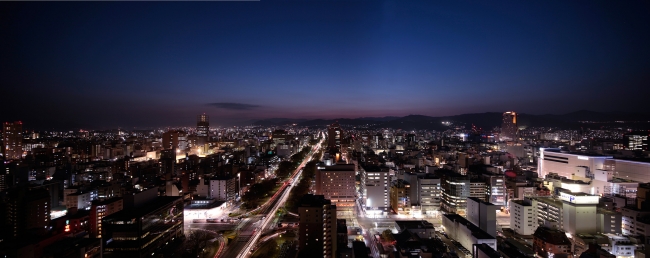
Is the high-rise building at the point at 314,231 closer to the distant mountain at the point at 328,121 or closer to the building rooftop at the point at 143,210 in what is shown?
the building rooftop at the point at 143,210

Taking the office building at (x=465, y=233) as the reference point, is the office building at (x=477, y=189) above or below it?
above

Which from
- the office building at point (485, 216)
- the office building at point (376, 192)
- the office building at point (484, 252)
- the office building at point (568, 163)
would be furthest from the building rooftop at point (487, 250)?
the office building at point (568, 163)

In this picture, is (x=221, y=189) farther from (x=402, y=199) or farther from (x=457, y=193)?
(x=457, y=193)

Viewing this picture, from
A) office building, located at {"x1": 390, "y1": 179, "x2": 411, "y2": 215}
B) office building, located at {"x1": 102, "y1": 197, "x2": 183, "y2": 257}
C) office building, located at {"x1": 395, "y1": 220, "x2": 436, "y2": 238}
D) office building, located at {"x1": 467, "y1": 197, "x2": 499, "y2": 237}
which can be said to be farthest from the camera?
office building, located at {"x1": 390, "y1": 179, "x2": 411, "y2": 215}

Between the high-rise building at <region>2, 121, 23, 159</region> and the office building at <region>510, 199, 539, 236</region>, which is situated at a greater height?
the high-rise building at <region>2, 121, 23, 159</region>

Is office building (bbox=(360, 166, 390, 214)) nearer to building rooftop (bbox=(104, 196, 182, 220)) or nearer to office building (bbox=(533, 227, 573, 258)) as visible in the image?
office building (bbox=(533, 227, 573, 258))

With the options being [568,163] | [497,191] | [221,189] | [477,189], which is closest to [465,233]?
[477,189]

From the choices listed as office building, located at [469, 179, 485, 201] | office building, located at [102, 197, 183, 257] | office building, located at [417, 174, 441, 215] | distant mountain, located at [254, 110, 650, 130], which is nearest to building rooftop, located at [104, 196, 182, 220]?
office building, located at [102, 197, 183, 257]
